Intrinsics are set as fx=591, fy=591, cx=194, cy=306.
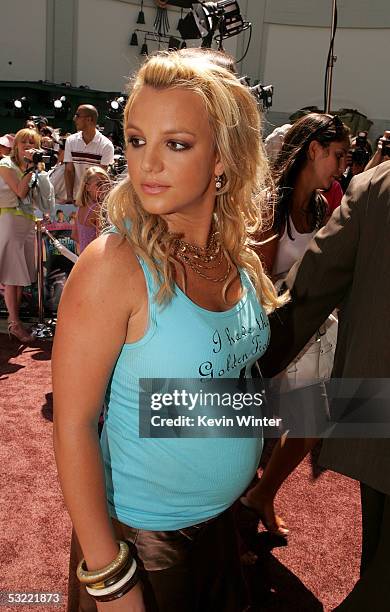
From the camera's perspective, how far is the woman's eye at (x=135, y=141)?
1223 mm

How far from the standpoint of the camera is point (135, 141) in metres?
1.24

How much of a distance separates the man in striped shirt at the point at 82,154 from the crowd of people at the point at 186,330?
236 inches

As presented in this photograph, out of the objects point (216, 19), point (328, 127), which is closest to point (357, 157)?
point (216, 19)

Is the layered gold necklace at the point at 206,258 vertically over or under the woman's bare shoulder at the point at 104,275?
under

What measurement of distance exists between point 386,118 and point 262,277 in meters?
20.7

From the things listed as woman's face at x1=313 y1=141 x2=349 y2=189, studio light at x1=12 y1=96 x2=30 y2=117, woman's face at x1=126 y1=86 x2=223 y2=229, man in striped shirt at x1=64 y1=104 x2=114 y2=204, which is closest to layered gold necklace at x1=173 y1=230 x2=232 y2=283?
woman's face at x1=126 y1=86 x2=223 y2=229

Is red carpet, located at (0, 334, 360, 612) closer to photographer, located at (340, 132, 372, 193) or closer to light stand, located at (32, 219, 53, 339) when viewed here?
light stand, located at (32, 219, 53, 339)

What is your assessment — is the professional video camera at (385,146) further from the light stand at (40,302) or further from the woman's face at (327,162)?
the light stand at (40,302)

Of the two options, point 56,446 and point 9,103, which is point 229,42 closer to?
point 9,103

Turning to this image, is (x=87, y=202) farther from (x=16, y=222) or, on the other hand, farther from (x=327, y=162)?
(x=327, y=162)

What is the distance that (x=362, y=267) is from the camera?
4.98 ft

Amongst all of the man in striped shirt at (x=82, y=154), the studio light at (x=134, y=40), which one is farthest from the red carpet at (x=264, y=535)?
the studio light at (x=134, y=40)

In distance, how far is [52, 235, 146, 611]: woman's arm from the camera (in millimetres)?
1045

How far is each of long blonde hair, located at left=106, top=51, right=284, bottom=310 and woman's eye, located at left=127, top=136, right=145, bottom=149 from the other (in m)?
0.07
